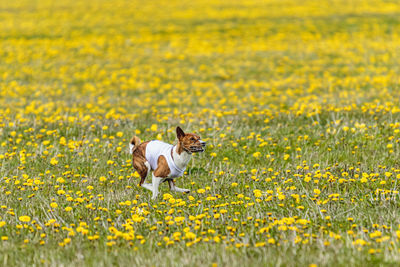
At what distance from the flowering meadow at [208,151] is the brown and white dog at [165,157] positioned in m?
0.27

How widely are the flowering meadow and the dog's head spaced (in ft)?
1.78

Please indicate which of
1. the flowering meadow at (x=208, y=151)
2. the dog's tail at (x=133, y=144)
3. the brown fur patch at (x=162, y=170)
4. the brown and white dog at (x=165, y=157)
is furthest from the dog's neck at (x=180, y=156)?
the dog's tail at (x=133, y=144)

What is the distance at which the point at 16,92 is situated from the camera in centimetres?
1370

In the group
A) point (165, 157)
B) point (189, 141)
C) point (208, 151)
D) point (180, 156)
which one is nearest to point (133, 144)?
point (165, 157)

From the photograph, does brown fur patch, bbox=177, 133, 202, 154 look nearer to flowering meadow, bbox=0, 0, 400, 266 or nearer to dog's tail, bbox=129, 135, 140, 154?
flowering meadow, bbox=0, 0, 400, 266

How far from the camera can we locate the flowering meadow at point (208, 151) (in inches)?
161

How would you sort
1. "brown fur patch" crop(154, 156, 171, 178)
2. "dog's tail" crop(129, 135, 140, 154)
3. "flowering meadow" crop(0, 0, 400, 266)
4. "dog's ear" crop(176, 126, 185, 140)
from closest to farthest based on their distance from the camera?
"flowering meadow" crop(0, 0, 400, 266) < "dog's ear" crop(176, 126, 185, 140) < "brown fur patch" crop(154, 156, 171, 178) < "dog's tail" crop(129, 135, 140, 154)

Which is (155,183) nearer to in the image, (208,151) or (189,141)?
(189,141)

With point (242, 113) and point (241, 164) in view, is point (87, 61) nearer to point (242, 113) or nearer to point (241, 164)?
point (242, 113)

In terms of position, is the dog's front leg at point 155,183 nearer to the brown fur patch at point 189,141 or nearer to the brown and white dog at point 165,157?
the brown and white dog at point 165,157

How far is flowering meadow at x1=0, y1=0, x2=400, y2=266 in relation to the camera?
161 inches

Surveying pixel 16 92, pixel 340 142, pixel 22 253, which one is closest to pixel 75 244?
pixel 22 253

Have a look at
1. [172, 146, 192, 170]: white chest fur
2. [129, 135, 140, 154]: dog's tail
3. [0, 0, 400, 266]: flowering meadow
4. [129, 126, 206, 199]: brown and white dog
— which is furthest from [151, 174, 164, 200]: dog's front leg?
[129, 135, 140, 154]: dog's tail

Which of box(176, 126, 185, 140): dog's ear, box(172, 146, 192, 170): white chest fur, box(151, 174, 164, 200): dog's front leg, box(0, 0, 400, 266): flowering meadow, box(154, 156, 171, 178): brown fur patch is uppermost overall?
box(176, 126, 185, 140): dog's ear
